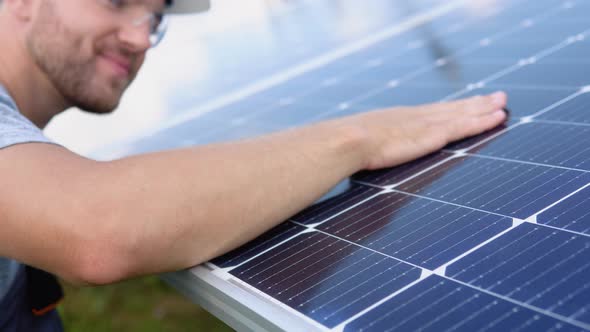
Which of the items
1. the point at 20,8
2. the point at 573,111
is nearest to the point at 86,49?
the point at 20,8

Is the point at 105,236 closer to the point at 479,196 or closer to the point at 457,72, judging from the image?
the point at 479,196

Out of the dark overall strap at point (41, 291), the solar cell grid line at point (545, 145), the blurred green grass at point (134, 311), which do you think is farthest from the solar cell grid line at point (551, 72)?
the blurred green grass at point (134, 311)

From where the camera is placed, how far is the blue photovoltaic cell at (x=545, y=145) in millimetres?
2152

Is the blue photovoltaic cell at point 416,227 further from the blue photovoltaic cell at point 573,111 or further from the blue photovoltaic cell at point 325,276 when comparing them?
the blue photovoltaic cell at point 573,111

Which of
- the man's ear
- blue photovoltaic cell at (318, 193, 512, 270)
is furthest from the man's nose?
blue photovoltaic cell at (318, 193, 512, 270)

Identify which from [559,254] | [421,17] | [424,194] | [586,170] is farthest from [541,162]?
[421,17]

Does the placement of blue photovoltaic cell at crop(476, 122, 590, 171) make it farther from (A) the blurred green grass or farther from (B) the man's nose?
(A) the blurred green grass

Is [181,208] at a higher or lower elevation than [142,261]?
higher

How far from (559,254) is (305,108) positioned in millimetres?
2497

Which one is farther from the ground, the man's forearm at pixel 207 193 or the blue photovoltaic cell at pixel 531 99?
the blue photovoltaic cell at pixel 531 99

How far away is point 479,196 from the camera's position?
2094 mm

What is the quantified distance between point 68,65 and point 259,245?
1.37 meters

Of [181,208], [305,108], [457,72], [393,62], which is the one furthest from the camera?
[393,62]

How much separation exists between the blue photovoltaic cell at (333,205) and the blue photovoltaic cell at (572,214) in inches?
27.4
